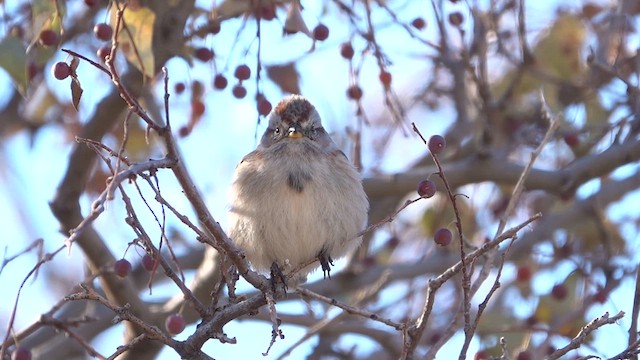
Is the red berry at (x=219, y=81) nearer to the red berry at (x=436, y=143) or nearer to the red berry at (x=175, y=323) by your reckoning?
the red berry at (x=175, y=323)

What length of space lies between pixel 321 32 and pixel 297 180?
2.40 ft

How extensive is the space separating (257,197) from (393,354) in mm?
1617

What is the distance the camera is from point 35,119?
6.66 metres

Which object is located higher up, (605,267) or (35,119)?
(35,119)

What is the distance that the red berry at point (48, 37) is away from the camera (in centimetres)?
438

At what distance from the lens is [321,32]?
192 inches

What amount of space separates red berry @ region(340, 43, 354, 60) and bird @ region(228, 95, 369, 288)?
470 mm

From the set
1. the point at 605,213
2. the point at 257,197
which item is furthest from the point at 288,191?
the point at 605,213

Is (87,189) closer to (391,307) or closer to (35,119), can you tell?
(35,119)

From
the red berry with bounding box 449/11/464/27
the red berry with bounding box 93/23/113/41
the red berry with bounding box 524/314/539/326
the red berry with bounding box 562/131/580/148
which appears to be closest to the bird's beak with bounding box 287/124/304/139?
the red berry with bounding box 449/11/464/27

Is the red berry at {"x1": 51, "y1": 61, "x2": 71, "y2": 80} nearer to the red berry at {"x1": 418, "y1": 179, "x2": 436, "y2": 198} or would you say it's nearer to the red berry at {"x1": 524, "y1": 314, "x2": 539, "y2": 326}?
the red berry at {"x1": 418, "y1": 179, "x2": 436, "y2": 198}

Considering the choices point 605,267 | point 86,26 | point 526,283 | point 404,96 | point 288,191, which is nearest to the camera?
point 288,191

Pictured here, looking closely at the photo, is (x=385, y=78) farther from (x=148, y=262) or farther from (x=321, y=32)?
(x=148, y=262)

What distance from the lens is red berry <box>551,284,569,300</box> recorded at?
18.4ft
